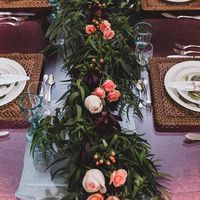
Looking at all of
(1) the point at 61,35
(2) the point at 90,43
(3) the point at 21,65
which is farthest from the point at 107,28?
(3) the point at 21,65

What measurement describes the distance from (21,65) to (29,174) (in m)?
0.43

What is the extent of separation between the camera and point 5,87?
1217mm

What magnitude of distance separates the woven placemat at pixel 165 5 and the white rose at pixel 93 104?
69cm

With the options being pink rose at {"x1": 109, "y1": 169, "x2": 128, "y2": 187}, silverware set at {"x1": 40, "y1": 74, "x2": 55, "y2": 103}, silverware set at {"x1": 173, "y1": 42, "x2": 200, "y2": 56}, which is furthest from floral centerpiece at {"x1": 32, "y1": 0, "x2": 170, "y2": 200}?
silverware set at {"x1": 173, "y1": 42, "x2": 200, "y2": 56}

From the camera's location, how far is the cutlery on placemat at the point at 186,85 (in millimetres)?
1183

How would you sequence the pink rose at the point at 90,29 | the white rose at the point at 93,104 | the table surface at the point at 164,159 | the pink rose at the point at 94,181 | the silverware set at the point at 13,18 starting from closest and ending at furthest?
1. the pink rose at the point at 94,181
2. the white rose at the point at 93,104
3. the table surface at the point at 164,159
4. the pink rose at the point at 90,29
5. the silverware set at the point at 13,18

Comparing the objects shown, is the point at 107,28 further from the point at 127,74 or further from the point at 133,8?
the point at 133,8

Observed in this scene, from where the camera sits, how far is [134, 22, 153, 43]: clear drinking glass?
134 centimetres

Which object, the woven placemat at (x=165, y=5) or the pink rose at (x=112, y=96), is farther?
the woven placemat at (x=165, y=5)

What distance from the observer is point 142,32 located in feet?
4.45

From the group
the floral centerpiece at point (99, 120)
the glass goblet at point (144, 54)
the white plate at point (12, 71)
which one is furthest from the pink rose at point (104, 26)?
the white plate at point (12, 71)

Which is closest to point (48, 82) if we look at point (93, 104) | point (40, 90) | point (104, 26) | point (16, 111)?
point (40, 90)

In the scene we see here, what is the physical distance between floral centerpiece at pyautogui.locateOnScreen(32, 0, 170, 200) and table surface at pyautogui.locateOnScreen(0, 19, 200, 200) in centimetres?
7

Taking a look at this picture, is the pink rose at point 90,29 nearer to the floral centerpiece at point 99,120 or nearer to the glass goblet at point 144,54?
the floral centerpiece at point 99,120
